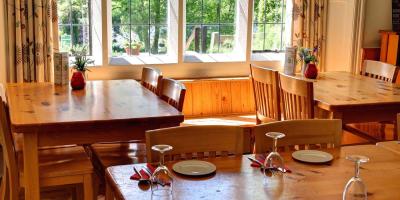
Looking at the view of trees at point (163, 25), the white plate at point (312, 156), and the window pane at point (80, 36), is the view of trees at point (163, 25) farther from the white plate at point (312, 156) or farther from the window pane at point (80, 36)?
the white plate at point (312, 156)

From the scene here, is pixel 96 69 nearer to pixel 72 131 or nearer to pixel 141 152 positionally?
pixel 141 152

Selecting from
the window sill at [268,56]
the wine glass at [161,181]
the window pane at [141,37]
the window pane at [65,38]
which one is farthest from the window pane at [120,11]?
the wine glass at [161,181]

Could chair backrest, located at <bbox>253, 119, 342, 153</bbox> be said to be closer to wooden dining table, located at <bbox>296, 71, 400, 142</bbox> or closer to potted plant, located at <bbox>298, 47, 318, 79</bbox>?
wooden dining table, located at <bbox>296, 71, 400, 142</bbox>

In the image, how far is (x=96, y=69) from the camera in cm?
446

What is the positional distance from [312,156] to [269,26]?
316cm

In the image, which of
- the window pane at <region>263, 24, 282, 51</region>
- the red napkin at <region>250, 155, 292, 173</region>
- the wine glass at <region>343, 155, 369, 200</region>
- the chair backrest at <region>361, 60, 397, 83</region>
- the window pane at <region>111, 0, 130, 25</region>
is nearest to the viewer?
the wine glass at <region>343, 155, 369, 200</region>

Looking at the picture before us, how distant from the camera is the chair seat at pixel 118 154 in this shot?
2.97 metres

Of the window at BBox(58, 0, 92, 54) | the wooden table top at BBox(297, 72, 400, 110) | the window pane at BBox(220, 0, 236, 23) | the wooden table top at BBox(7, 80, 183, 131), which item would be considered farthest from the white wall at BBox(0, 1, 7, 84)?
the wooden table top at BBox(297, 72, 400, 110)

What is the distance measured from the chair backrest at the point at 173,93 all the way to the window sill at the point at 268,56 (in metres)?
1.91

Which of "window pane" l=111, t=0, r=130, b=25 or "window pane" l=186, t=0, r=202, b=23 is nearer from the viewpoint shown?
"window pane" l=111, t=0, r=130, b=25

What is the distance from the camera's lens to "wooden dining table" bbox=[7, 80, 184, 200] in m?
2.56

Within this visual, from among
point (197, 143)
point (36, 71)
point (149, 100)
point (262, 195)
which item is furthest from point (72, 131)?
point (36, 71)

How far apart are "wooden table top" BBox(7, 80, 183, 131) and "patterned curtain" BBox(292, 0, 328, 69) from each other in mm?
1901

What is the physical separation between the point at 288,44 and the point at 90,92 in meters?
2.30
